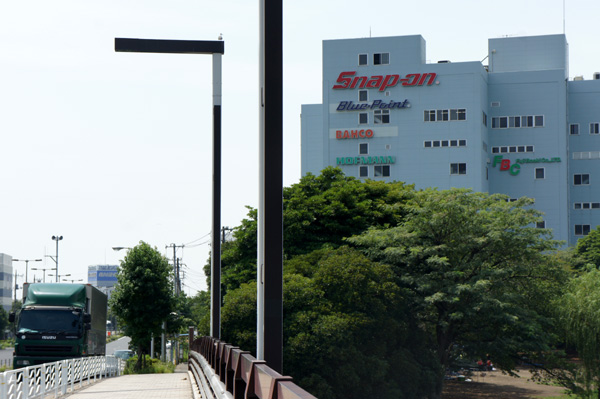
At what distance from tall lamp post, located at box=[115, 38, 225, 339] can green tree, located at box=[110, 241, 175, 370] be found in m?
24.8

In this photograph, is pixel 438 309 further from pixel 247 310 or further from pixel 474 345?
pixel 247 310

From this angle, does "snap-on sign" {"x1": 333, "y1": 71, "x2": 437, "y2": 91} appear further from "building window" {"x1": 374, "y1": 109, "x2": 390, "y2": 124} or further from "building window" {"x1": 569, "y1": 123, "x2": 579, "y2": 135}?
"building window" {"x1": 569, "y1": 123, "x2": 579, "y2": 135}

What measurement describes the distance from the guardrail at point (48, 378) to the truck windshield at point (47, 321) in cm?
166

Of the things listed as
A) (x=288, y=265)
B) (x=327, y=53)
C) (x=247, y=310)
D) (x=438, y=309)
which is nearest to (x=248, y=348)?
(x=247, y=310)

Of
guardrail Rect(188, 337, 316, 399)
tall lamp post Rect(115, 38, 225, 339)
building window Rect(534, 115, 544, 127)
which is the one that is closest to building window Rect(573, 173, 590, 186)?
building window Rect(534, 115, 544, 127)

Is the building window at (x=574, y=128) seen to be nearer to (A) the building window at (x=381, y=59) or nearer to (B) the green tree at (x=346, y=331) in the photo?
(A) the building window at (x=381, y=59)

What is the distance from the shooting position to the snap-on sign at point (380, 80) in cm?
8038

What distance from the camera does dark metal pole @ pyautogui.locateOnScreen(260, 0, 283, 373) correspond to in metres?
10.4

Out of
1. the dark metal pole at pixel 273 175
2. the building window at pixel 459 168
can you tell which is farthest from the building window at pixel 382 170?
the dark metal pole at pixel 273 175

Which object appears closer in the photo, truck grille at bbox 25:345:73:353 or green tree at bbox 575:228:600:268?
truck grille at bbox 25:345:73:353

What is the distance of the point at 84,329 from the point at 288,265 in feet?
32.5

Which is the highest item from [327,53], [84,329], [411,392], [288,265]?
[327,53]

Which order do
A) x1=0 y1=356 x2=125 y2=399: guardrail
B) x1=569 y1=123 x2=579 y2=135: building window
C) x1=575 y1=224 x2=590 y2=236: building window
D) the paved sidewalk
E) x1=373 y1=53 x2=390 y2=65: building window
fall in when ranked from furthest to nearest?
x1=569 y1=123 x2=579 y2=135: building window < x1=575 y1=224 x2=590 y2=236: building window < x1=373 y1=53 x2=390 y2=65: building window < the paved sidewalk < x1=0 y1=356 x2=125 y2=399: guardrail

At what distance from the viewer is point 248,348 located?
116ft
